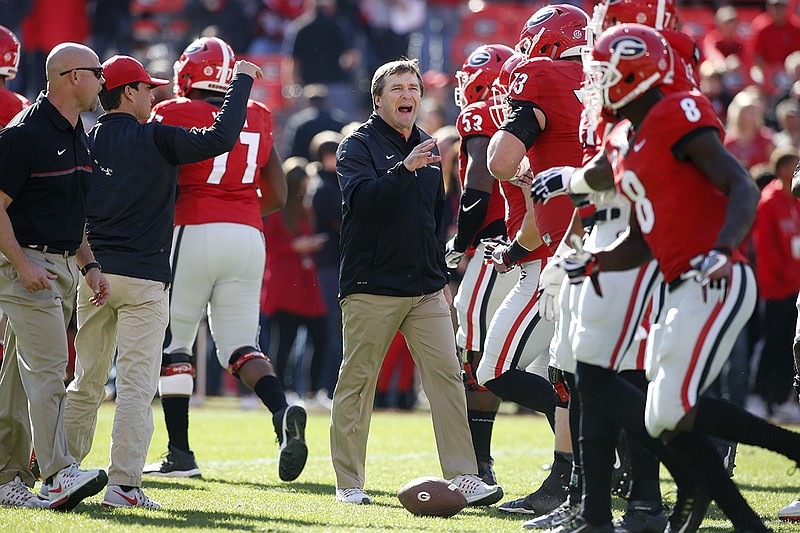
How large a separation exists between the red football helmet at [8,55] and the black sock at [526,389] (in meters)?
3.55

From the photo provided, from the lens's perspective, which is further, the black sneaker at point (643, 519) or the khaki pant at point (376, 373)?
the khaki pant at point (376, 373)

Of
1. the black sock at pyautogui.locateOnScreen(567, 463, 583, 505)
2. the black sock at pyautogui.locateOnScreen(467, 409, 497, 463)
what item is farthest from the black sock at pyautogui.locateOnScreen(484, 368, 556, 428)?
the black sock at pyautogui.locateOnScreen(567, 463, 583, 505)

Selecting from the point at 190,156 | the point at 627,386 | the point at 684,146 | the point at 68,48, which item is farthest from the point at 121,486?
the point at 684,146

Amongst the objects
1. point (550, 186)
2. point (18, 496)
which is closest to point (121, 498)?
point (18, 496)

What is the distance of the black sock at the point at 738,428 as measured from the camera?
4.50 m

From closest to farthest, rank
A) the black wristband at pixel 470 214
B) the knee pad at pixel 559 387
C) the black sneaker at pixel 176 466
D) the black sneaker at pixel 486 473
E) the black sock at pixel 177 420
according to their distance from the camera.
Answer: the knee pad at pixel 559 387
the black wristband at pixel 470 214
the black sneaker at pixel 486 473
the black sneaker at pixel 176 466
the black sock at pixel 177 420

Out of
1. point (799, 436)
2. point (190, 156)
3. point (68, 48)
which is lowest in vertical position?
point (799, 436)

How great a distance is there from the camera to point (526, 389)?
6.14m

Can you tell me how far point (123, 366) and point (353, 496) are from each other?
4.22 ft

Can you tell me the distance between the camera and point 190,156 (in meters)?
5.80

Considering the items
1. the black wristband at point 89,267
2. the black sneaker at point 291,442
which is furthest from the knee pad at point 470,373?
the black wristband at point 89,267

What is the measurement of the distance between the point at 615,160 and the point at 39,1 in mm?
10615

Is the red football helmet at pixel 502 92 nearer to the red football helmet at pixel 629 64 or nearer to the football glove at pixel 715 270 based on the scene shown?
the red football helmet at pixel 629 64

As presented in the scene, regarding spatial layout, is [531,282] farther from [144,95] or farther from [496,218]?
[144,95]
